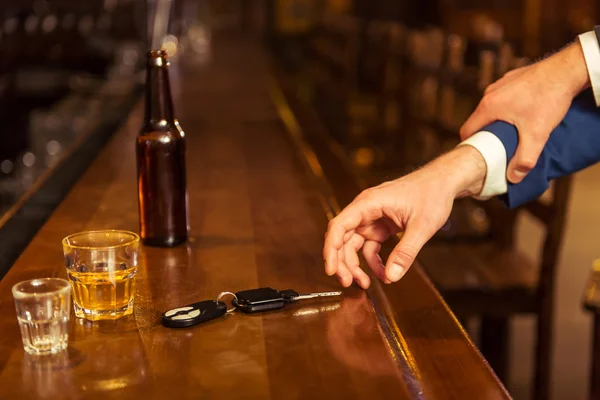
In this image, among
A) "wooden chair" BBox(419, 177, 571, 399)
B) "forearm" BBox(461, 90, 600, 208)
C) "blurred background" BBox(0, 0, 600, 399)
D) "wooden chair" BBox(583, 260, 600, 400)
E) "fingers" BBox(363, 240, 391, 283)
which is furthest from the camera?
"blurred background" BBox(0, 0, 600, 399)

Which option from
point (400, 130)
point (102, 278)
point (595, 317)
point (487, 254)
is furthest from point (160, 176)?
point (400, 130)

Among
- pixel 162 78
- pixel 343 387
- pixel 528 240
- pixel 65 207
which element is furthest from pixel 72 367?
pixel 528 240

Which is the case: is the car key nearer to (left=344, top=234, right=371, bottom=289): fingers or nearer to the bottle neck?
(left=344, top=234, right=371, bottom=289): fingers

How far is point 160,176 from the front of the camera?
1.34 meters

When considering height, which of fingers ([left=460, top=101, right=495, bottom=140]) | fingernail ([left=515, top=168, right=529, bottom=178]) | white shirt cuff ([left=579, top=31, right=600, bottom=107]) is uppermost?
white shirt cuff ([left=579, top=31, right=600, bottom=107])

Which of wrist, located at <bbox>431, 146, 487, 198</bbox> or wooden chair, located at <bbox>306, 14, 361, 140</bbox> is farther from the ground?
wrist, located at <bbox>431, 146, 487, 198</bbox>

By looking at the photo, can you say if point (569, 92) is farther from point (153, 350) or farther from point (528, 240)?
point (528, 240)

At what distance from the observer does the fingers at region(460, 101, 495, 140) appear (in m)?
1.43

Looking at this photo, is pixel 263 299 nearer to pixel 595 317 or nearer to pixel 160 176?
pixel 160 176

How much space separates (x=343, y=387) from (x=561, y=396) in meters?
2.44

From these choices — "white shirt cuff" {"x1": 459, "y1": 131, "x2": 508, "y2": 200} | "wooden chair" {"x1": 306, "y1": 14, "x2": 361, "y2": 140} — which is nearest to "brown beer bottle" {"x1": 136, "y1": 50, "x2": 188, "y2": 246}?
"white shirt cuff" {"x1": 459, "y1": 131, "x2": 508, "y2": 200}

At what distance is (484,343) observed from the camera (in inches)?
113

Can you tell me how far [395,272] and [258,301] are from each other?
192 mm

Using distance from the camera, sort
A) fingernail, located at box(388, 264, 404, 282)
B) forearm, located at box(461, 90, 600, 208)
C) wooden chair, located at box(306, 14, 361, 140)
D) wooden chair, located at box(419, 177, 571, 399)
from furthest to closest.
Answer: wooden chair, located at box(306, 14, 361, 140), wooden chair, located at box(419, 177, 571, 399), forearm, located at box(461, 90, 600, 208), fingernail, located at box(388, 264, 404, 282)
